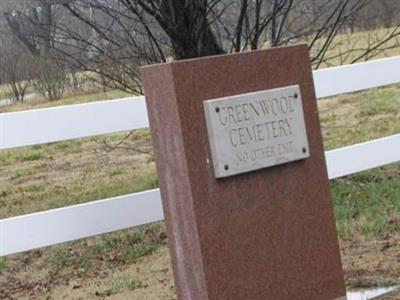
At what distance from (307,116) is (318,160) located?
26cm

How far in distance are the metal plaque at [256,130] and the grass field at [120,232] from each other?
51.6 inches

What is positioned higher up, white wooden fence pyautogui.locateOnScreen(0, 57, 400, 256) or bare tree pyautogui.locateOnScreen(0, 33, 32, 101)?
bare tree pyautogui.locateOnScreen(0, 33, 32, 101)

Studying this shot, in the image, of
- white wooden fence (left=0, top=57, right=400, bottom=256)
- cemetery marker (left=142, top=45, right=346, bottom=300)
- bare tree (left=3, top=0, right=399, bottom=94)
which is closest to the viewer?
cemetery marker (left=142, top=45, right=346, bottom=300)

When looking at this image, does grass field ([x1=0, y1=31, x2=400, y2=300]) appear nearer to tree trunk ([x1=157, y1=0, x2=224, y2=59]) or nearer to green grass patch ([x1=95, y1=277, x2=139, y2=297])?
green grass patch ([x1=95, y1=277, x2=139, y2=297])

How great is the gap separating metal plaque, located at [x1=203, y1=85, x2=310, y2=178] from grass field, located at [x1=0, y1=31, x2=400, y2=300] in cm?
131

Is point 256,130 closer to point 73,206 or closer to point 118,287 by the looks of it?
point 73,206

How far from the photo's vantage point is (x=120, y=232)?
26.1 feet

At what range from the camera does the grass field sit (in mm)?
6445

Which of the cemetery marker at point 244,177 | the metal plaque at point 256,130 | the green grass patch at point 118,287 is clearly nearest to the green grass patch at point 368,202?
the green grass patch at point 118,287

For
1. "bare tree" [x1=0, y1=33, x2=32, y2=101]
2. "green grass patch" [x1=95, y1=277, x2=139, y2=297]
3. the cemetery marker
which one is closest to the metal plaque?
the cemetery marker

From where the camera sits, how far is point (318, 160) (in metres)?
5.24

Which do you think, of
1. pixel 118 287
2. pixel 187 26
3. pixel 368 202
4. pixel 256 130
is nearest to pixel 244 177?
pixel 256 130

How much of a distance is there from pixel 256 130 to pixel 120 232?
3320 millimetres

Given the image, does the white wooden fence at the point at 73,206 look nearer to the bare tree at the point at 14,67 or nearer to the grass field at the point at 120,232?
the grass field at the point at 120,232
